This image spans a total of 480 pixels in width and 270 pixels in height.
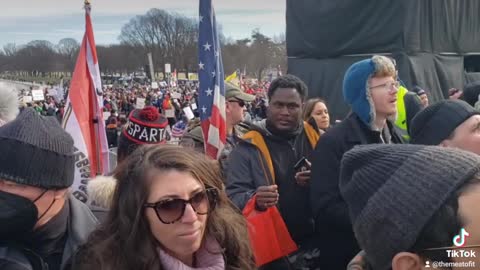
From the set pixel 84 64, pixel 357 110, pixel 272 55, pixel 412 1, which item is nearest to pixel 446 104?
pixel 357 110

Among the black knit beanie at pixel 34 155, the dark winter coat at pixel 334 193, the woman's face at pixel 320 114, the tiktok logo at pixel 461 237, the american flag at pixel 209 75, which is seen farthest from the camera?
the woman's face at pixel 320 114

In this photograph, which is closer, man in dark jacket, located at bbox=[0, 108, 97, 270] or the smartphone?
man in dark jacket, located at bbox=[0, 108, 97, 270]

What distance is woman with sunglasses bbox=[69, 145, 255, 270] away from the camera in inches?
67.1

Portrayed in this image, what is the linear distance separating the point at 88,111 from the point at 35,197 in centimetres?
291

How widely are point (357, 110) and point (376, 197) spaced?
5.54 feet

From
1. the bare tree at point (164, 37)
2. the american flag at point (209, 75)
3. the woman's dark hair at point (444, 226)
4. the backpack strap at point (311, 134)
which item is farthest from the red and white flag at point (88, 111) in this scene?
the bare tree at point (164, 37)

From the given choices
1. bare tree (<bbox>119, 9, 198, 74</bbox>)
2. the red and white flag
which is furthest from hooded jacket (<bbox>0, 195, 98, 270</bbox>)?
bare tree (<bbox>119, 9, 198, 74</bbox>)

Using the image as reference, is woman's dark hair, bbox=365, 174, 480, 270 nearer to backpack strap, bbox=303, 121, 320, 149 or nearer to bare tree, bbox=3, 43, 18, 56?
backpack strap, bbox=303, 121, 320, 149

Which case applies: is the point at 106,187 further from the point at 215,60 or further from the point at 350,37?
the point at 350,37

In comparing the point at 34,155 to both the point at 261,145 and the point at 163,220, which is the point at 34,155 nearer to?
the point at 163,220

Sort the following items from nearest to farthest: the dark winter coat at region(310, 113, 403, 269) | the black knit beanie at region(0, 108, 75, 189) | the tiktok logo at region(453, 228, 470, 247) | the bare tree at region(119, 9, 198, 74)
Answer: the tiktok logo at region(453, 228, 470, 247), the black knit beanie at region(0, 108, 75, 189), the dark winter coat at region(310, 113, 403, 269), the bare tree at region(119, 9, 198, 74)

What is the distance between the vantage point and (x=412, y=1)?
960cm

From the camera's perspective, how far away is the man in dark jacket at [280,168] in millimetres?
3025

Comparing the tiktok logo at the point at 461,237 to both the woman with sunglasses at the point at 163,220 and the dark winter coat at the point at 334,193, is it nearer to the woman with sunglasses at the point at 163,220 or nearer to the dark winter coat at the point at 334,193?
the woman with sunglasses at the point at 163,220
